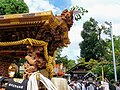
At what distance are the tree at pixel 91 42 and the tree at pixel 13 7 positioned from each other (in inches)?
1263

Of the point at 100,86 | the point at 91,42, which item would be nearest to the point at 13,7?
the point at 100,86

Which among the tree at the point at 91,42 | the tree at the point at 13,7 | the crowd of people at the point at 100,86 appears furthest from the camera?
the tree at the point at 91,42

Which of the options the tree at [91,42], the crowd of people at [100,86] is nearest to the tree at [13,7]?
the crowd of people at [100,86]

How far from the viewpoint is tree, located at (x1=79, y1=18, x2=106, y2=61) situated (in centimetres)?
A: 4662

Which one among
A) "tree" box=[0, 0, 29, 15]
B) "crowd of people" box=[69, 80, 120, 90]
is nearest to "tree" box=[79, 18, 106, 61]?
"crowd of people" box=[69, 80, 120, 90]

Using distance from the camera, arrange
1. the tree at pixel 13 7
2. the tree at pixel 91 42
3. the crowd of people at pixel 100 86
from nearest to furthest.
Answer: the tree at pixel 13 7 → the crowd of people at pixel 100 86 → the tree at pixel 91 42

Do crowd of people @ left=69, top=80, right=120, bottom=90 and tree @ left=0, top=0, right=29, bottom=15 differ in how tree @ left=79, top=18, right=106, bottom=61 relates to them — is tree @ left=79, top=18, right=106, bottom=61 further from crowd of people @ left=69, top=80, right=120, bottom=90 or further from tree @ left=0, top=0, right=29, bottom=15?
tree @ left=0, top=0, right=29, bottom=15

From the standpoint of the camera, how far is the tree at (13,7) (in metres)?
14.7

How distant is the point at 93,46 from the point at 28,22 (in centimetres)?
4322

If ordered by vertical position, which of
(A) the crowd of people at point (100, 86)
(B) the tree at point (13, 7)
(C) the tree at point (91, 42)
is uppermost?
(C) the tree at point (91, 42)

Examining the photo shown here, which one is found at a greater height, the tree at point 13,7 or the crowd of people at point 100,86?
the tree at point 13,7

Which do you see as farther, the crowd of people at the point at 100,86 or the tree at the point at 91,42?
the tree at the point at 91,42

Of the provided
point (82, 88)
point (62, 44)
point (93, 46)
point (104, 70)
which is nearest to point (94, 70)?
point (104, 70)

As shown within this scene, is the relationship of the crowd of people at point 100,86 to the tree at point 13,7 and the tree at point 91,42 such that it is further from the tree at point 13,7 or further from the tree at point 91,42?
the tree at point 91,42
